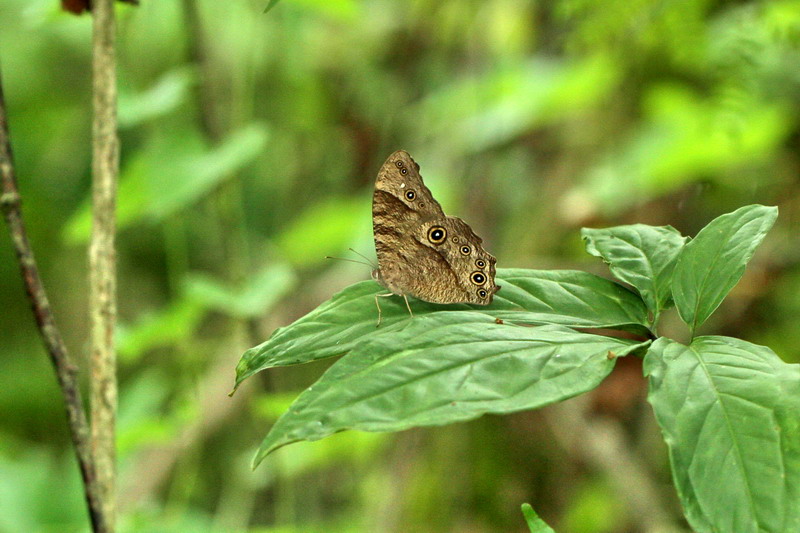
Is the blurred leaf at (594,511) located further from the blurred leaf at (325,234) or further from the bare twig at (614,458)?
the blurred leaf at (325,234)

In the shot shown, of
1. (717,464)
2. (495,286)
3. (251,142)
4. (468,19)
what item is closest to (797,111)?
(468,19)

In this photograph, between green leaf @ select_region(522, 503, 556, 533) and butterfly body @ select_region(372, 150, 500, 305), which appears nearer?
green leaf @ select_region(522, 503, 556, 533)

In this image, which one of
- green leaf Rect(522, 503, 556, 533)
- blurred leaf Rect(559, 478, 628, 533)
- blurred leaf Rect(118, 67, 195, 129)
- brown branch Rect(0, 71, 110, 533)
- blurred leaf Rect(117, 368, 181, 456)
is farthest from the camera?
blurred leaf Rect(559, 478, 628, 533)

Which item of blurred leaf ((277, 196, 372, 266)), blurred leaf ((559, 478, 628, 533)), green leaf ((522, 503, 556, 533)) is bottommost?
blurred leaf ((559, 478, 628, 533))

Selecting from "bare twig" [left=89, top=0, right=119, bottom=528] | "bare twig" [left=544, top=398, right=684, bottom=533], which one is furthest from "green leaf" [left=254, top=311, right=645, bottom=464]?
"bare twig" [left=544, top=398, right=684, bottom=533]

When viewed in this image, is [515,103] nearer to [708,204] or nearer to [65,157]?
[708,204]

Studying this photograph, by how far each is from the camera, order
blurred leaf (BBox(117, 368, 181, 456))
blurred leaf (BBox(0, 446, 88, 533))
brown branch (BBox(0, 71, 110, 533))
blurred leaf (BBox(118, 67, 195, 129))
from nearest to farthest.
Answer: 1. brown branch (BBox(0, 71, 110, 533))
2. blurred leaf (BBox(118, 67, 195, 129))
3. blurred leaf (BBox(117, 368, 181, 456))
4. blurred leaf (BBox(0, 446, 88, 533))

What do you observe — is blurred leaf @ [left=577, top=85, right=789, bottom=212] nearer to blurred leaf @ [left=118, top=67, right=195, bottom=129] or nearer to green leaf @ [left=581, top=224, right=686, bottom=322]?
blurred leaf @ [left=118, top=67, right=195, bottom=129]

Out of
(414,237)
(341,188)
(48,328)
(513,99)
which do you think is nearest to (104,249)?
(48,328)
